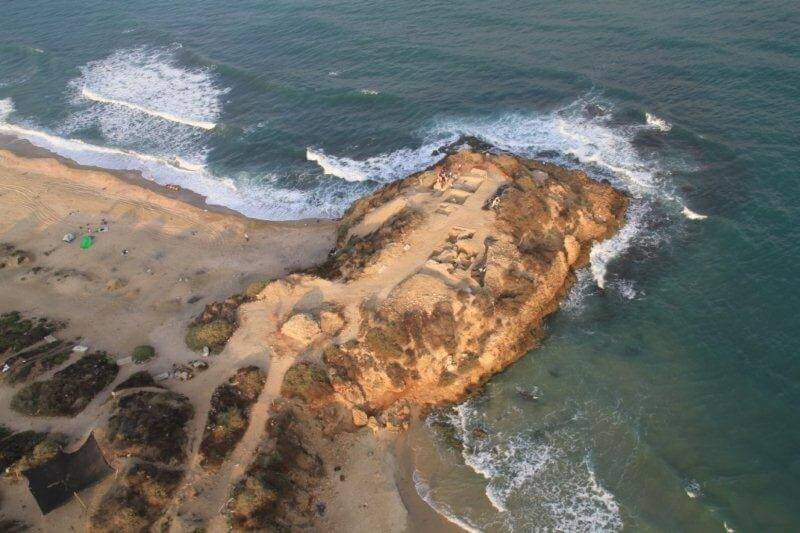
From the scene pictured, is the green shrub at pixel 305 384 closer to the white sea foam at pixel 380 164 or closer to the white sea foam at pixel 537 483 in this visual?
the white sea foam at pixel 537 483

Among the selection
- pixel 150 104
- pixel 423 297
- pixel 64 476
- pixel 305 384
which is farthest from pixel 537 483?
pixel 150 104

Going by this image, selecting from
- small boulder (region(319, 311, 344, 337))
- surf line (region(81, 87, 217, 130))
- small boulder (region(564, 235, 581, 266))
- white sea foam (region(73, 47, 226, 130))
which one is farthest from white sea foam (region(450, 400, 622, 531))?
white sea foam (region(73, 47, 226, 130))

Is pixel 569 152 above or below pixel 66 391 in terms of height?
above

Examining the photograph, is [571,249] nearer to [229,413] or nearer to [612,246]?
[612,246]

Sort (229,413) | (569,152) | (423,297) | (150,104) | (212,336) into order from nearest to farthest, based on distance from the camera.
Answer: (229,413) < (423,297) < (212,336) < (569,152) < (150,104)

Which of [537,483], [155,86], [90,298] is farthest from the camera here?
[155,86]

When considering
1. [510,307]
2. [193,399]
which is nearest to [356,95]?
[510,307]

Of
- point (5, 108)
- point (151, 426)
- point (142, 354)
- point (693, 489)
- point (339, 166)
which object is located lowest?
point (142, 354)
